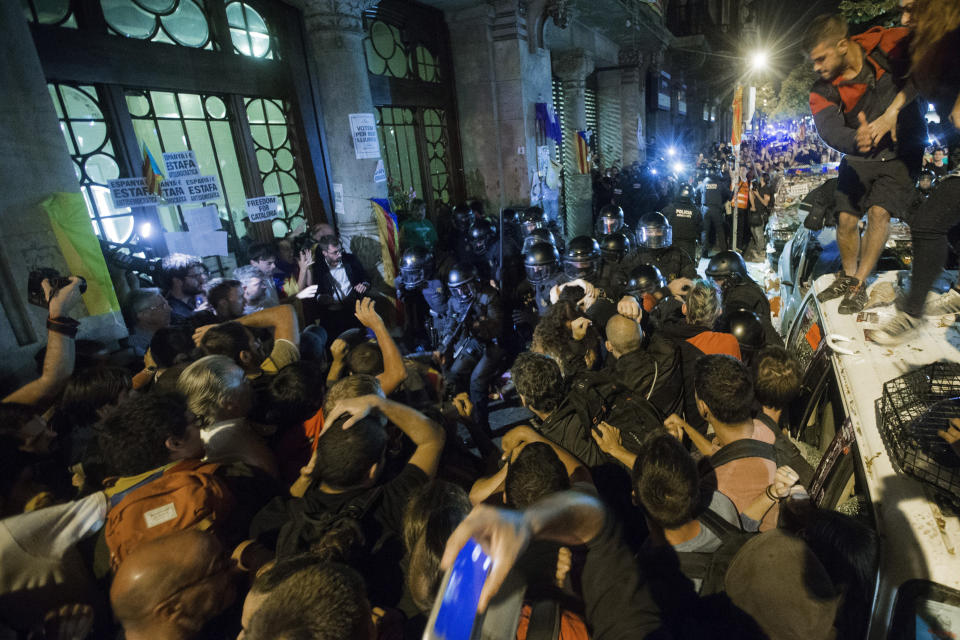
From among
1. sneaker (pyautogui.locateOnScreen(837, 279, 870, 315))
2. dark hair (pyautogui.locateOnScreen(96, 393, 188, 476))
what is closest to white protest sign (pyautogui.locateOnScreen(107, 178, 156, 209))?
dark hair (pyautogui.locateOnScreen(96, 393, 188, 476))

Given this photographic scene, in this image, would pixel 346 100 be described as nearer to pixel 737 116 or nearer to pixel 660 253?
pixel 660 253

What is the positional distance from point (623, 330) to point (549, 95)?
9.70 m

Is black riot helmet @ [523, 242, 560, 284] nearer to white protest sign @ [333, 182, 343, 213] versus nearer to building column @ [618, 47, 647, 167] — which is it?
white protest sign @ [333, 182, 343, 213]

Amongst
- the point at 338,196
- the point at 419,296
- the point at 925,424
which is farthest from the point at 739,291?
the point at 338,196

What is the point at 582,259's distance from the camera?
218 inches

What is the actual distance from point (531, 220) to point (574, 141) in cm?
629

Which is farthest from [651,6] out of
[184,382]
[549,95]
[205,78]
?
[184,382]

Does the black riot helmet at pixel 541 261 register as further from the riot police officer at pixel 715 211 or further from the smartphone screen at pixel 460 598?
the riot police officer at pixel 715 211

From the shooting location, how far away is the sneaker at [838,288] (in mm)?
3191

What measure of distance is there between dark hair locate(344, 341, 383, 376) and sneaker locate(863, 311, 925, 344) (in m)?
2.89

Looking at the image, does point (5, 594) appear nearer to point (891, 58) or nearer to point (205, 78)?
point (891, 58)

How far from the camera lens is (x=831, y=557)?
5.09 ft

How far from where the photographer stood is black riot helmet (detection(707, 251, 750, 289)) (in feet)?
15.5

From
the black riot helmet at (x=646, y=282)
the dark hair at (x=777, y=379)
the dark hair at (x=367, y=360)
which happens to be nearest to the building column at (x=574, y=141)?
the black riot helmet at (x=646, y=282)
